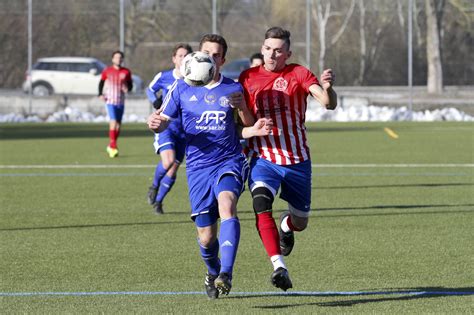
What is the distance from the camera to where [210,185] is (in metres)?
7.95

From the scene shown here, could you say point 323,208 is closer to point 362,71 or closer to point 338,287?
point 338,287

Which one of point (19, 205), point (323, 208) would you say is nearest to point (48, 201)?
point (19, 205)

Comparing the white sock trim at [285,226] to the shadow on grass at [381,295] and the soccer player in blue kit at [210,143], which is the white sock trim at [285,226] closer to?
the shadow on grass at [381,295]

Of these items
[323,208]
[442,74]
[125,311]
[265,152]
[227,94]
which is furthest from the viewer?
[442,74]

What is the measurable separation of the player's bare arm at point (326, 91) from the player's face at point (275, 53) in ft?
1.07

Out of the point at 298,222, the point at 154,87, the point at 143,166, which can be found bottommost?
the point at 143,166

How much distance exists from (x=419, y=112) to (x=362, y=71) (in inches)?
100

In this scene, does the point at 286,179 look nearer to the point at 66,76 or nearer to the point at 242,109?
the point at 242,109

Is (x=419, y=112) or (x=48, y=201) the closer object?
(x=48, y=201)

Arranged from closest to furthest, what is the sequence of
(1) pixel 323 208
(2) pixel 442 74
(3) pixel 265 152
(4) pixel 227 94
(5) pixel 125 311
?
(5) pixel 125 311, (4) pixel 227 94, (3) pixel 265 152, (1) pixel 323 208, (2) pixel 442 74

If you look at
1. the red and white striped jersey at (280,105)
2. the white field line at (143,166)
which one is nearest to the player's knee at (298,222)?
the red and white striped jersey at (280,105)

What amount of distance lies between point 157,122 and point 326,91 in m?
1.27

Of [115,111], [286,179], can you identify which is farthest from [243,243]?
[115,111]

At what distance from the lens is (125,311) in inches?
297
